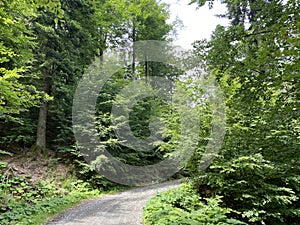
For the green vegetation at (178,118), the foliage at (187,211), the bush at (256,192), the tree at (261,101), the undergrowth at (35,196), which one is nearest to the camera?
the tree at (261,101)

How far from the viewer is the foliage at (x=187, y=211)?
13.2ft

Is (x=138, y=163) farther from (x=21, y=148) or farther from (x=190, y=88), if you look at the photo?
(x=190, y=88)

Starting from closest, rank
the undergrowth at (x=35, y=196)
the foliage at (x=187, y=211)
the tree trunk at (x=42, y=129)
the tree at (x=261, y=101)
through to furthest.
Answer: the tree at (x=261, y=101) → the foliage at (x=187, y=211) → the undergrowth at (x=35, y=196) → the tree trunk at (x=42, y=129)

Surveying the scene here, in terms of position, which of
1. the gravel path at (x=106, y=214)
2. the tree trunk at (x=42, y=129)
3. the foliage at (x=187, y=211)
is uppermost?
the tree trunk at (x=42, y=129)

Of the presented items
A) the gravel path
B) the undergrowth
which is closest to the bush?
the gravel path

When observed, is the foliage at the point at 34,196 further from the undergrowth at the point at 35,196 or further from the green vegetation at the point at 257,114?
the green vegetation at the point at 257,114

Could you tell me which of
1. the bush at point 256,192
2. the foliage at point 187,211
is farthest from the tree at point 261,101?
the foliage at point 187,211

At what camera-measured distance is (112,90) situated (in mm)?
11680

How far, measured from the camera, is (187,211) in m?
6.08

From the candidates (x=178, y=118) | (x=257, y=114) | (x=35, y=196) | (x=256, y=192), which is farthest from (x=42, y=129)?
(x=257, y=114)

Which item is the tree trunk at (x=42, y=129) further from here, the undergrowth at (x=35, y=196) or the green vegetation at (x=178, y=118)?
the undergrowth at (x=35, y=196)

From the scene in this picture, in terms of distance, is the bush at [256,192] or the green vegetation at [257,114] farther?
the bush at [256,192]

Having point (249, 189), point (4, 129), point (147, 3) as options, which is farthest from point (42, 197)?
point (147, 3)

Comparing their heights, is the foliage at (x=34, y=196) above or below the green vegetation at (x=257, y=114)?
below
